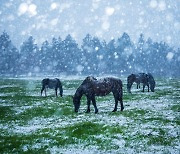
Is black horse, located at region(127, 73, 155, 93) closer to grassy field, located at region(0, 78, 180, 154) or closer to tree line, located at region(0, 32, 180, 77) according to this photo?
grassy field, located at region(0, 78, 180, 154)

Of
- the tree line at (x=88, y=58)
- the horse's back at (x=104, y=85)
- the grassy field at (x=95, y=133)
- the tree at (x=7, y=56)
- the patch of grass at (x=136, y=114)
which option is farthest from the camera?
the tree line at (x=88, y=58)

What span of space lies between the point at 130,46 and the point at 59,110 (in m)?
132

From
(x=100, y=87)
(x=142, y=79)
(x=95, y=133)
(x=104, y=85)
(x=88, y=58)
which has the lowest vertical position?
(x=95, y=133)

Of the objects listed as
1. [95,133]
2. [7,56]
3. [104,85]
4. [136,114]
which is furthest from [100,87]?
[7,56]

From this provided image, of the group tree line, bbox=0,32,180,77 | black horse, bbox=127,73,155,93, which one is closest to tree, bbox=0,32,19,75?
tree line, bbox=0,32,180,77

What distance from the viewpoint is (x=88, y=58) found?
151625 mm

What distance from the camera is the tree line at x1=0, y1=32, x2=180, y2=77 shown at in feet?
476

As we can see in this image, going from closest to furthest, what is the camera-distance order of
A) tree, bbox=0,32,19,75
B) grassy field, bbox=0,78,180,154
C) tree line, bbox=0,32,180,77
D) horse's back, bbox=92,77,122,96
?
grassy field, bbox=0,78,180,154 < horse's back, bbox=92,77,122,96 < tree, bbox=0,32,19,75 < tree line, bbox=0,32,180,77

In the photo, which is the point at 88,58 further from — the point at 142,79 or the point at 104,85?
the point at 104,85

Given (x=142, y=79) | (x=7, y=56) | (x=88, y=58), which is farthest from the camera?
(x=88, y=58)

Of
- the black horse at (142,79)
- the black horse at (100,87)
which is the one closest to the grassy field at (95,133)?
the black horse at (100,87)

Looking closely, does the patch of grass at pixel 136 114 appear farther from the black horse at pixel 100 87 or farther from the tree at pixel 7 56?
the tree at pixel 7 56

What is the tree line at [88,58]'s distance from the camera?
145125 millimetres

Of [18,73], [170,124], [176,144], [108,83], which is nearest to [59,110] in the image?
[108,83]
